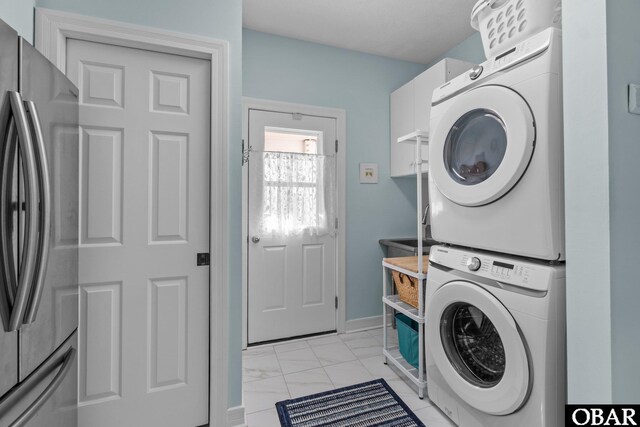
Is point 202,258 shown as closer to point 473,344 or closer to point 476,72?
point 473,344

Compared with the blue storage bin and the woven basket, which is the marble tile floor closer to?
the blue storage bin

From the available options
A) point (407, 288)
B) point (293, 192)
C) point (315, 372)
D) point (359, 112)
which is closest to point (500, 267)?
point (407, 288)

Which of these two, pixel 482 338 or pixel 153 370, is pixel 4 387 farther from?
pixel 482 338

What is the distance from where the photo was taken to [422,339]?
6.31ft

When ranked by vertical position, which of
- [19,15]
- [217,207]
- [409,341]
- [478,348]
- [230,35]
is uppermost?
[230,35]

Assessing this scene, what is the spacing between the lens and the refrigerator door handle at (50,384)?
83 centimetres

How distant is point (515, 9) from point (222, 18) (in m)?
1.44

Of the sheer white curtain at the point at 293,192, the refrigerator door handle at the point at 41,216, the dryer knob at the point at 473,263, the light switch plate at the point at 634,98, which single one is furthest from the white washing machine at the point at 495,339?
the refrigerator door handle at the point at 41,216

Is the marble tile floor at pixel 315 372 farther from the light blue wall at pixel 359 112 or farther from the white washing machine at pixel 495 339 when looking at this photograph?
the light blue wall at pixel 359 112

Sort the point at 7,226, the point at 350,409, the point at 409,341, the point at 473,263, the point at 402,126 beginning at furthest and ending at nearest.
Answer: the point at 402,126 < the point at 409,341 < the point at 350,409 < the point at 473,263 < the point at 7,226

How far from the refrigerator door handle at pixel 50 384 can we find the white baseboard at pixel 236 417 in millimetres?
830

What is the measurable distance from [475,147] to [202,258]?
150 centimetres

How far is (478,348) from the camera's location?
1565mm

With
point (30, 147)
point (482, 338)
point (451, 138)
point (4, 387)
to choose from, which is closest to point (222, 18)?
point (30, 147)
